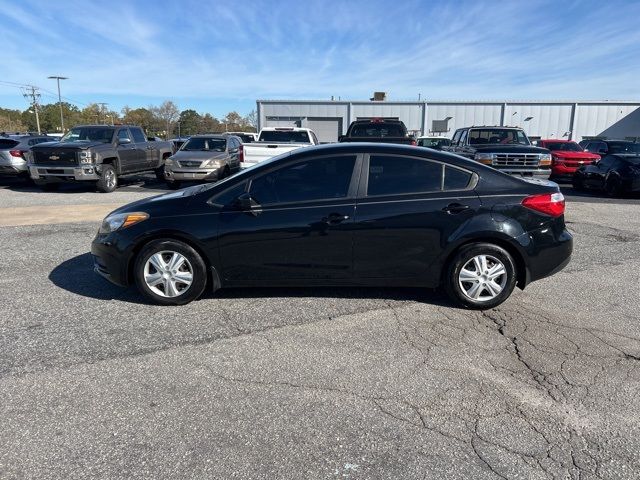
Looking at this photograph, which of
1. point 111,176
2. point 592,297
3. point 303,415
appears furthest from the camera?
point 111,176

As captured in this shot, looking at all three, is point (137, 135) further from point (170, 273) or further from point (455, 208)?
point (455, 208)

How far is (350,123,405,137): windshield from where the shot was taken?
43.5ft

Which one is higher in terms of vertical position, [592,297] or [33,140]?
[33,140]

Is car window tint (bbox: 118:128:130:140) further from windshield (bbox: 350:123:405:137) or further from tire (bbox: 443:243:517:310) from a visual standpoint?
tire (bbox: 443:243:517:310)

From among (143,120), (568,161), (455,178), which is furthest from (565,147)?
(143,120)

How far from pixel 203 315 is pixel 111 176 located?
35.6ft

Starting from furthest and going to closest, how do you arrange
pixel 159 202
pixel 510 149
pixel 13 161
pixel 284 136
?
pixel 284 136 → pixel 13 161 → pixel 510 149 → pixel 159 202

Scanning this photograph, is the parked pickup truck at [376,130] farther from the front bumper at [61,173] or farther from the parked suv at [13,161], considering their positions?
the parked suv at [13,161]

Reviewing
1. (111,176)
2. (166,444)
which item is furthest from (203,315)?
(111,176)

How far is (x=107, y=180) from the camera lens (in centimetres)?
1327

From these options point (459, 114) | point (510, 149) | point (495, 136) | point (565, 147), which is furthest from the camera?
point (459, 114)

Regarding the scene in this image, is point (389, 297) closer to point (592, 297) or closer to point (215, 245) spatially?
point (215, 245)

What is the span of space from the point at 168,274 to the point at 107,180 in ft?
33.8

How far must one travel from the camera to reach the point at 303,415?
Answer: 2834mm
